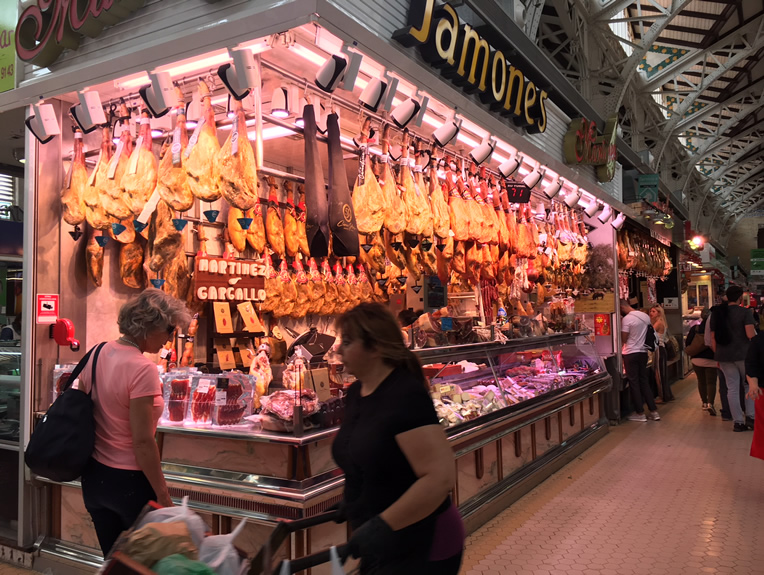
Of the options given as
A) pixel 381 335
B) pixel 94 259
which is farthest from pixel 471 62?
pixel 381 335

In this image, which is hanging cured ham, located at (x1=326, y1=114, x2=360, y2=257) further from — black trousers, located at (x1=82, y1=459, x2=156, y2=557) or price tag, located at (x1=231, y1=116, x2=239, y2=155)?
→ black trousers, located at (x1=82, y1=459, x2=156, y2=557)

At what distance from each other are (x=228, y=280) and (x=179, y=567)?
3.66 meters

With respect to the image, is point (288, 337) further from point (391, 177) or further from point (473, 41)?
point (473, 41)

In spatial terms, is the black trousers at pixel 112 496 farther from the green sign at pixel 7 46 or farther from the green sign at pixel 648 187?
the green sign at pixel 648 187

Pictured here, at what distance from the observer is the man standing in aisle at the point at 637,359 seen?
9.20 meters

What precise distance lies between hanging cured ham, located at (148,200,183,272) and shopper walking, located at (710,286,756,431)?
6962mm

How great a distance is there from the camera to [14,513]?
4.18m

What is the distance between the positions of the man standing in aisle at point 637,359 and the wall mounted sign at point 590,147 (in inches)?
86.0

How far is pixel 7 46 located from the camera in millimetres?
4477

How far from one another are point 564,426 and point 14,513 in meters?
5.21

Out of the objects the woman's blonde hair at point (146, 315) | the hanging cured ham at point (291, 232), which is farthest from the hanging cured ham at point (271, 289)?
the woman's blonde hair at point (146, 315)

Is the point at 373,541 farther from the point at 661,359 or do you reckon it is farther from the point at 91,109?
the point at 661,359

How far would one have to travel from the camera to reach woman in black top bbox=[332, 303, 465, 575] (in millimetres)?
1741

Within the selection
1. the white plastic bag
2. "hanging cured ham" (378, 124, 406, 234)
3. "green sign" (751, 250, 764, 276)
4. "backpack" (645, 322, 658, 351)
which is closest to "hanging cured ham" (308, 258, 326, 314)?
"hanging cured ham" (378, 124, 406, 234)
